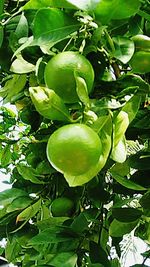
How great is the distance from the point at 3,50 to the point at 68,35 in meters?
0.27

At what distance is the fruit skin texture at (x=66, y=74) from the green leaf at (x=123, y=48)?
67 mm

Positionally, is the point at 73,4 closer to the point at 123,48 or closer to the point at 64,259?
the point at 123,48

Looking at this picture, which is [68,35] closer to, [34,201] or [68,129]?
[68,129]

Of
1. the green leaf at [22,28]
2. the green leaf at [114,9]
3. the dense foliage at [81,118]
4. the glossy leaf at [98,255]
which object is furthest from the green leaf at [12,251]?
the green leaf at [114,9]

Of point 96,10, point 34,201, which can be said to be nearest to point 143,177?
point 34,201

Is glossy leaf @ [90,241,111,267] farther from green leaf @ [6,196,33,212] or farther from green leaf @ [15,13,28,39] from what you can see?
green leaf @ [15,13,28,39]

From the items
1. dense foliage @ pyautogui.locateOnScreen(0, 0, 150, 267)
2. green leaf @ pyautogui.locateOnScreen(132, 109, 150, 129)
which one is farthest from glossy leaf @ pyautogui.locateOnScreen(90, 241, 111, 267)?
green leaf @ pyautogui.locateOnScreen(132, 109, 150, 129)

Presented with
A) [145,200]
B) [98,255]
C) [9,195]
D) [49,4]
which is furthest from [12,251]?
[49,4]

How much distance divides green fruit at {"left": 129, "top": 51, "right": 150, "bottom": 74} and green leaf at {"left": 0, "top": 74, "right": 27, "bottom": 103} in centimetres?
25

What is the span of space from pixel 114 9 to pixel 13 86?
0.35 metres

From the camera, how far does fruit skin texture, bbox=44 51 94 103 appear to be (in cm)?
67

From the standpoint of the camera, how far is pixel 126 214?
889 millimetres

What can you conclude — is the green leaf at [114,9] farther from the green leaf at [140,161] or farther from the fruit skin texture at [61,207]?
the fruit skin texture at [61,207]

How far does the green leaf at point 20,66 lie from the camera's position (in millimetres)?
816
